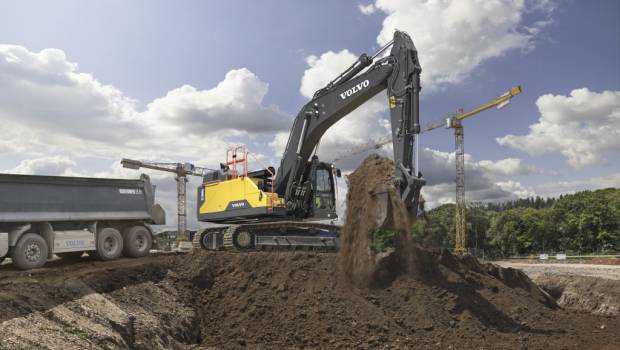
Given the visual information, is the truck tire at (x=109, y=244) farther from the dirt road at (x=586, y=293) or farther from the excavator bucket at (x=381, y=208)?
the dirt road at (x=586, y=293)

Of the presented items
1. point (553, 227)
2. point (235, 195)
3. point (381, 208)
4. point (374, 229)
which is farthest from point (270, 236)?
point (553, 227)

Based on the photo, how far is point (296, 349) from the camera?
10125mm

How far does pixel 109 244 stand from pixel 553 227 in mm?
64394

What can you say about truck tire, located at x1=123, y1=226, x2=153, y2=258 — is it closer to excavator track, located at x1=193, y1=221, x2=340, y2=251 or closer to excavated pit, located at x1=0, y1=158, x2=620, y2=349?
excavated pit, located at x1=0, y1=158, x2=620, y2=349

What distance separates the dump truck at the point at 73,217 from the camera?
12.1 metres

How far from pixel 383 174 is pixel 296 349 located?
174 inches

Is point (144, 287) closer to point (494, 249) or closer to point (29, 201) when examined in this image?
point (29, 201)

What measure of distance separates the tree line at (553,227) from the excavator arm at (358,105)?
139 feet

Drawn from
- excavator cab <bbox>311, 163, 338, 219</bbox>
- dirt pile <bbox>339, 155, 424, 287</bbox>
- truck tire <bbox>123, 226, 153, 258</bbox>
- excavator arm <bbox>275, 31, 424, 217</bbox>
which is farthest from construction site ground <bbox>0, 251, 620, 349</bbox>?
excavator arm <bbox>275, 31, 424, 217</bbox>

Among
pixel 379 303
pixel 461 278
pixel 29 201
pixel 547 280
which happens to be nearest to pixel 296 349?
pixel 379 303

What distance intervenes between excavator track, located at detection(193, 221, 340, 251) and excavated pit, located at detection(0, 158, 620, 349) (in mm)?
1609

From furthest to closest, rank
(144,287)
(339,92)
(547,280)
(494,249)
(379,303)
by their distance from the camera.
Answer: (494,249) → (547,280) → (339,92) → (379,303) → (144,287)

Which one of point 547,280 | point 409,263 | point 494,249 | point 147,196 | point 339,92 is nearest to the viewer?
point 409,263

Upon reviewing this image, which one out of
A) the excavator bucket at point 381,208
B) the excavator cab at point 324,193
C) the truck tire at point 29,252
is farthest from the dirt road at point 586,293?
the truck tire at point 29,252
